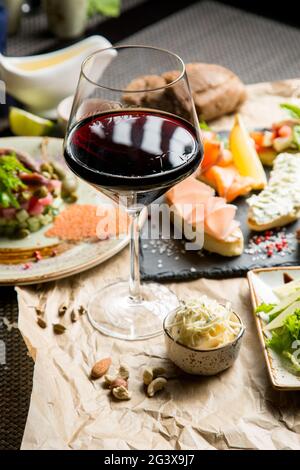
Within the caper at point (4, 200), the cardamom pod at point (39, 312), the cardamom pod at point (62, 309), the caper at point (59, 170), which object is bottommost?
the cardamom pod at point (39, 312)

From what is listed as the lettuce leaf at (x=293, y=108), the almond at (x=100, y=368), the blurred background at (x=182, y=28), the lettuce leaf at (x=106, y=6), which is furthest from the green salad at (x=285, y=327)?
the lettuce leaf at (x=106, y=6)

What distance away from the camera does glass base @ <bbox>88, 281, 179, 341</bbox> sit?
1679mm

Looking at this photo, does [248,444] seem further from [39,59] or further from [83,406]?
[39,59]

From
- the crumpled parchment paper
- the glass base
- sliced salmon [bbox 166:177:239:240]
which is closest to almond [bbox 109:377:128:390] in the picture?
the crumpled parchment paper

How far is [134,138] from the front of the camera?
148cm

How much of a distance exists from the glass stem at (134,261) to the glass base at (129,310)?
1.0 inches

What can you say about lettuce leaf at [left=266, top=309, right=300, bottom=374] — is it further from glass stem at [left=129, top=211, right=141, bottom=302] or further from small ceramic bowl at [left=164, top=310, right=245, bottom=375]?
glass stem at [left=129, top=211, right=141, bottom=302]

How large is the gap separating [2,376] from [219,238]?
58 centimetres

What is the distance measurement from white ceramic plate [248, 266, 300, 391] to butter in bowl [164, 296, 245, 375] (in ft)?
0.22

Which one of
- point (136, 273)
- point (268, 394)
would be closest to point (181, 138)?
point (136, 273)

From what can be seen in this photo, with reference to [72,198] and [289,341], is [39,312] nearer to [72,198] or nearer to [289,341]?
[72,198]

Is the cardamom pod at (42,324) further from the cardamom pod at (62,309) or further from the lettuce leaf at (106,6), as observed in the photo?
the lettuce leaf at (106,6)

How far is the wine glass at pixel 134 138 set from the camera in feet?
4.72

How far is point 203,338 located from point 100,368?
0.70 feet
